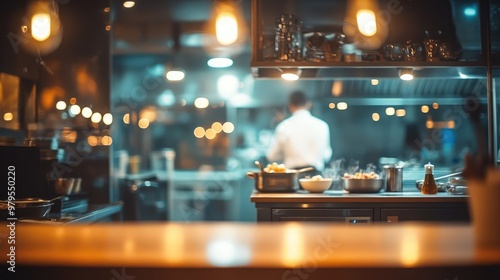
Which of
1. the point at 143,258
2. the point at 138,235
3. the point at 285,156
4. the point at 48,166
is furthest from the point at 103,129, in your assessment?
the point at 143,258

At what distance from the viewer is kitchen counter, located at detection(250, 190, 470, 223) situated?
3934 millimetres

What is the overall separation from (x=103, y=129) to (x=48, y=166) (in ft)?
2.27

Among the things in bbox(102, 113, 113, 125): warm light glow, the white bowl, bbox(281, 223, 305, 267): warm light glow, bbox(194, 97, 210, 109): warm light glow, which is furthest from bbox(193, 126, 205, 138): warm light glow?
bbox(281, 223, 305, 267): warm light glow

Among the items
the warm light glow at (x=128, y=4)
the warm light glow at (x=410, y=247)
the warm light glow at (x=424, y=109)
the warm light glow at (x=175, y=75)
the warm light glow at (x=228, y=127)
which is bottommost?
the warm light glow at (x=410, y=247)

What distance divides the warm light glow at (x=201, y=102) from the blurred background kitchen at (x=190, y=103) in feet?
0.11

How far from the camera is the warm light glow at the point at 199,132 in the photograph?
9179 millimetres

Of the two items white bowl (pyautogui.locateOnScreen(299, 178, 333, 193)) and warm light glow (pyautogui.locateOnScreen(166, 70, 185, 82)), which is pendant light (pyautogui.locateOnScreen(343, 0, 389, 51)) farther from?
warm light glow (pyautogui.locateOnScreen(166, 70, 185, 82))

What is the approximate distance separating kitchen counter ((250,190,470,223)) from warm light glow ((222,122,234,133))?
4.62m

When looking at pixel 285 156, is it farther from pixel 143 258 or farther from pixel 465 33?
pixel 143 258

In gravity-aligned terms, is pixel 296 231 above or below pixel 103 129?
below

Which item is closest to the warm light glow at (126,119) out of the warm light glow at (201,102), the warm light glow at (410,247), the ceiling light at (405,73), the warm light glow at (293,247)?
the warm light glow at (201,102)

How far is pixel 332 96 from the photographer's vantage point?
5.94m

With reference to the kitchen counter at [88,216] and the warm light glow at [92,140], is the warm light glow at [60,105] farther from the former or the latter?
the kitchen counter at [88,216]

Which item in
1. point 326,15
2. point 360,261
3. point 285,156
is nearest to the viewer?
point 360,261
